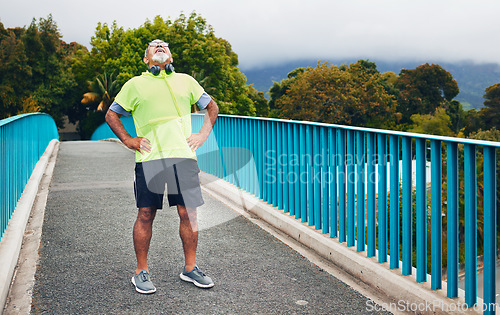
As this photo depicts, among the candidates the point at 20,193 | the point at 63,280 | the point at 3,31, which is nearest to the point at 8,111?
the point at 3,31

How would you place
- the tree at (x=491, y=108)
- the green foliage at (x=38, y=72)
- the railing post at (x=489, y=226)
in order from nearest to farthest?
1. the railing post at (x=489, y=226)
2. the green foliage at (x=38, y=72)
3. the tree at (x=491, y=108)

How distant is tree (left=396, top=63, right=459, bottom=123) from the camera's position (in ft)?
259

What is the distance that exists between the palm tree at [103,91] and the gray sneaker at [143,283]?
5209cm

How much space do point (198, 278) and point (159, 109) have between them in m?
1.35

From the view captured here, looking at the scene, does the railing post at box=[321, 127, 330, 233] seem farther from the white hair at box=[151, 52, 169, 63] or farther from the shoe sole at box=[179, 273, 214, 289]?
the white hair at box=[151, 52, 169, 63]

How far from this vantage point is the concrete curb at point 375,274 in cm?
351

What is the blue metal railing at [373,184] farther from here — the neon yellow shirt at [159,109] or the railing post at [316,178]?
the neon yellow shirt at [159,109]

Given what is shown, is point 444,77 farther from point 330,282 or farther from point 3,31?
point 330,282

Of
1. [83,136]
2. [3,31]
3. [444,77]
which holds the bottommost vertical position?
[83,136]

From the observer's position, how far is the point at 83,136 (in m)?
61.9

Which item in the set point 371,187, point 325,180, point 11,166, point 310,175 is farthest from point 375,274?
point 11,166

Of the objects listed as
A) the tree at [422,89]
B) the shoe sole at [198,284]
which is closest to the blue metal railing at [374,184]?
the shoe sole at [198,284]

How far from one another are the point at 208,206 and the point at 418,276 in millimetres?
3822

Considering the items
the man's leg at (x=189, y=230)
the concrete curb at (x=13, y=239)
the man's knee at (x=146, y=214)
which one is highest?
the man's knee at (x=146, y=214)
